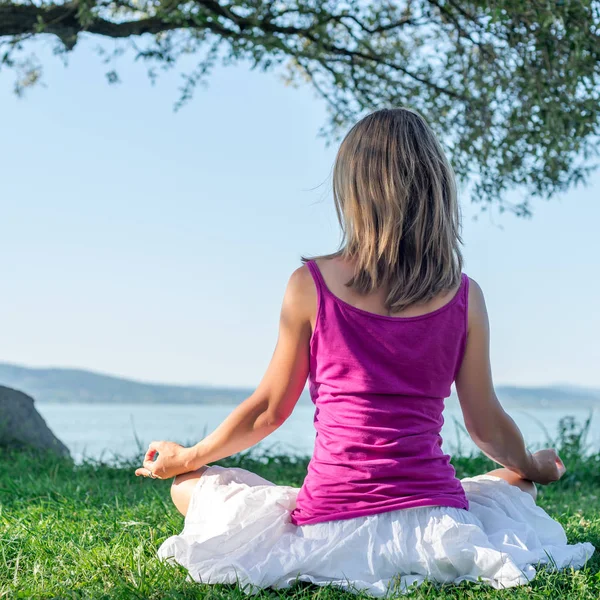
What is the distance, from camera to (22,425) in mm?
6273

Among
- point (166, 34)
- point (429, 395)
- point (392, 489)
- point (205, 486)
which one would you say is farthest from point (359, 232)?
point (166, 34)

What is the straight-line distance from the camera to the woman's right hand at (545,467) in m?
3.01

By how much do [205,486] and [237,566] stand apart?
0.42 m

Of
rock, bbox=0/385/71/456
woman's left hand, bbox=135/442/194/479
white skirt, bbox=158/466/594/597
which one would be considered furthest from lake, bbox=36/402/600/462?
white skirt, bbox=158/466/594/597

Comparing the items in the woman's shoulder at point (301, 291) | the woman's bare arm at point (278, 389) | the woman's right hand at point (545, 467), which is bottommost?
the woman's right hand at point (545, 467)

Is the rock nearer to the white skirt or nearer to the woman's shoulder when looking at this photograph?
the white skirt

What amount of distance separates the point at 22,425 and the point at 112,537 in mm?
3509

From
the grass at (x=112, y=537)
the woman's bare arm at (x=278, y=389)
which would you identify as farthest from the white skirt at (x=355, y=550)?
the woman's bare arm at (x=278, y=389)

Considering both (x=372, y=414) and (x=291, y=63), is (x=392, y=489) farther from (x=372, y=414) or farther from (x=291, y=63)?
(x=291, y=63)

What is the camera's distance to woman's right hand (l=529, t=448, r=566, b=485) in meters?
3.01

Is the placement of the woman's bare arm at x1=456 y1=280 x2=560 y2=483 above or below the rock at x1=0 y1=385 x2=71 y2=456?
above

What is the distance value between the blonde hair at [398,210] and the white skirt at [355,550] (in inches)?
29.8

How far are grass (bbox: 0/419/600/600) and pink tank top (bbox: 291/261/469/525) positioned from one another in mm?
302

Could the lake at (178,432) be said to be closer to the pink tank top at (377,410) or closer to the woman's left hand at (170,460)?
the woman's left hand at (170,460)
